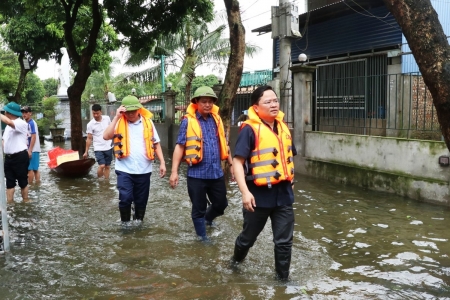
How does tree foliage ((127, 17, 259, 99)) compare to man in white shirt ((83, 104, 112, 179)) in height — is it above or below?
above

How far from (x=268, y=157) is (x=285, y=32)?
8.36 meters

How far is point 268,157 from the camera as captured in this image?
4.12m

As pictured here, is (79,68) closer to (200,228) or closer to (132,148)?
(132,148)

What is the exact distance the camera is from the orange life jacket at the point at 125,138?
604 centimetres

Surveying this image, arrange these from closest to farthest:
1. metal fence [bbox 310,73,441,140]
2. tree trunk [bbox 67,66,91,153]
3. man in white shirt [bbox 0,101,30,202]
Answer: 1. man in white shirt [bbox 0,101,30,202]
2. metal fence [bbox 310,73,441,140]
3. tree trunk [bbox 67,66,91,153]

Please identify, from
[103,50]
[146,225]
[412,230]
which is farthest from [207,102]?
[103,50]

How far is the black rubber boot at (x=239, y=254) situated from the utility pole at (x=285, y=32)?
25.5 feet

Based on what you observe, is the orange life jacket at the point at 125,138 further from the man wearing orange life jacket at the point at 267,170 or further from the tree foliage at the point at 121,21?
the tree foliage at the point at 121,21

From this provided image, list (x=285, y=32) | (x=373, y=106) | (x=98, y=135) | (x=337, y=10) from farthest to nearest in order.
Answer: (x=337, y=10), (x=285, y=32), (x=373, y=106), (x=98, y=135)

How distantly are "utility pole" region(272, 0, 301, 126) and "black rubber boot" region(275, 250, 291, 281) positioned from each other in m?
8.11

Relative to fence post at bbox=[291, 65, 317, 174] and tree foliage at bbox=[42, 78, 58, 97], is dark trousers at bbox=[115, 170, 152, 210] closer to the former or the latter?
fence post at bbox=[291, 65, 317, 174]

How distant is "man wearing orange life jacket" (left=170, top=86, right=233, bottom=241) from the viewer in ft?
17.9

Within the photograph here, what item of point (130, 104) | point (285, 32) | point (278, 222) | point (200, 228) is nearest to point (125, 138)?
point (130, 104)

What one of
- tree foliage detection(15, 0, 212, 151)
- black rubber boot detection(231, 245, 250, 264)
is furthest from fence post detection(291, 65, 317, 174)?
black rubber boot detection(231, 245, 250, 264)
